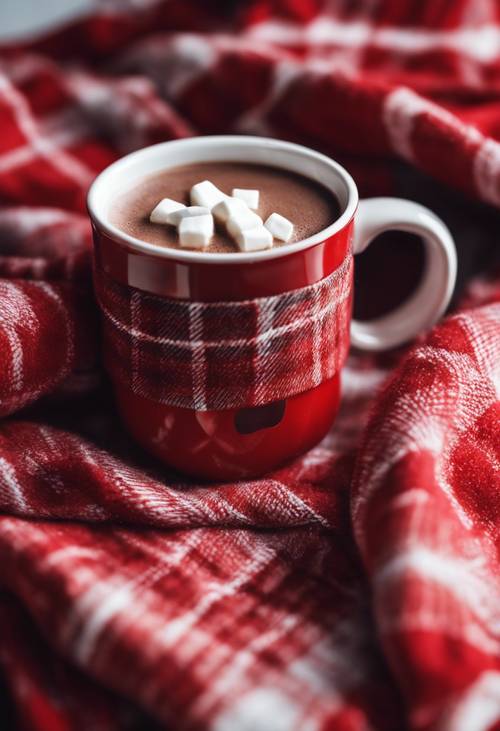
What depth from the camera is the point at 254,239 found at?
0.57 meters

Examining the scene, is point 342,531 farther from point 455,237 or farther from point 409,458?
point 455,237

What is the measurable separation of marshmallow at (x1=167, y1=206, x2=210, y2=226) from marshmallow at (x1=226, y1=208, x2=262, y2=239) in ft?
0.06

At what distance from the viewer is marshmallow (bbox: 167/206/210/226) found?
0.59m

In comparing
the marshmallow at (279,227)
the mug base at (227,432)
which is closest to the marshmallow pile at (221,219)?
the marshmallow at (279,227)

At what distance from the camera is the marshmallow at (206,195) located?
0.61 m

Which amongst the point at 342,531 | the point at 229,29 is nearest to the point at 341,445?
the point at 342,531

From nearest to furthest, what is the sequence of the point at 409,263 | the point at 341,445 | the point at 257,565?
the point at 257,565 < the point at 341,445 < the point at 409,263

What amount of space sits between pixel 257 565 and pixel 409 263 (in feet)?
1.22

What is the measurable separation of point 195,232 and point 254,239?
0.04m

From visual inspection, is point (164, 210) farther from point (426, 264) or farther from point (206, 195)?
point (426, 264)

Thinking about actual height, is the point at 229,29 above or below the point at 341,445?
above

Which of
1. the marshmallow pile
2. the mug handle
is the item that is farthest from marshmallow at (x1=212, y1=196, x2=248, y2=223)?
the mug handle

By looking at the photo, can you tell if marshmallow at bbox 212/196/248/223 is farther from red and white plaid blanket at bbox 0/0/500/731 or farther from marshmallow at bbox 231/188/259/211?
red and white plaid blanket at bbox 0/0/500/731

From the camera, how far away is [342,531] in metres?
0.62
